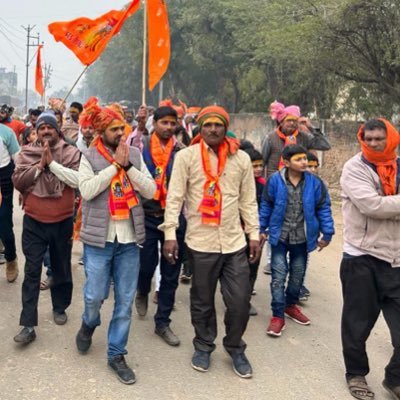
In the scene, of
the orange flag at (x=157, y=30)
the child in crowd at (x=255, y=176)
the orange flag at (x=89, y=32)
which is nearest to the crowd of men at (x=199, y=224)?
the child in crowd at (x=255, y=176)

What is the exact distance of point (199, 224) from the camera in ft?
12.1

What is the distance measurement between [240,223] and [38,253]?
5.28 feet

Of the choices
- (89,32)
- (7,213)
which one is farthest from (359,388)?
(89,32)

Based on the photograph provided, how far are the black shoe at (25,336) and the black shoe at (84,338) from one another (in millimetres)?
418

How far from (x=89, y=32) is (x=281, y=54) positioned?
945 centimetres

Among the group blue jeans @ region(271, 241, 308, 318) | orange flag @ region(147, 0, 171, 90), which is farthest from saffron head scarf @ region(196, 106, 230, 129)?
orange flag @ region(147, 0, 171, 90)

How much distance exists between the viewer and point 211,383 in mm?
3570

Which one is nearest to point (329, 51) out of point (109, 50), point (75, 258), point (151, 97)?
point (75, 258)

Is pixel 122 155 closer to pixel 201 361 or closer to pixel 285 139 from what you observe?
pixel 201 361

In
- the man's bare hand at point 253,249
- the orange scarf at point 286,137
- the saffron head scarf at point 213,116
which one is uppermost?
the saffron head scarf at point 213,116

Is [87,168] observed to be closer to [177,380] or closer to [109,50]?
[177,380]

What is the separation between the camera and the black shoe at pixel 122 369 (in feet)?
11.5

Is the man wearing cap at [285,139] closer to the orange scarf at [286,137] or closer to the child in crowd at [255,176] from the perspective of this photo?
the orange scarf at [286,137]

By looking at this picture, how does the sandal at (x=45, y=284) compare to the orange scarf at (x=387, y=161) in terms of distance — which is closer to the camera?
the orange scarf at (x=387, y=161)
